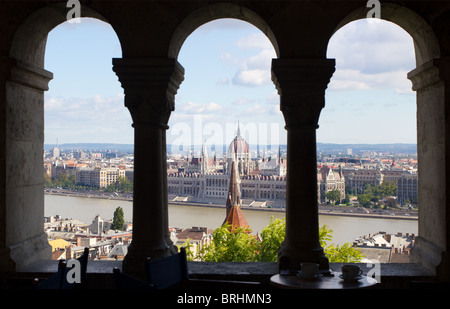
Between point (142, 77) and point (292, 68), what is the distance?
1039mm

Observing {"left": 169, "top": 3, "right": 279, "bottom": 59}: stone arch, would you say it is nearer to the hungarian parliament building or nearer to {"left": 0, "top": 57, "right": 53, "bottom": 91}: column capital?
{"left": 0, "top": 57, "right": 53, "bottom": 91}: column capital

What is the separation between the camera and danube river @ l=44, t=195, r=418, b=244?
1191 inches

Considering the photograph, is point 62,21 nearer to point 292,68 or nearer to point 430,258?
point 292,68

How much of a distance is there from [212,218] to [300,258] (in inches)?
1437

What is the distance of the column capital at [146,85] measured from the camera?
341 cm

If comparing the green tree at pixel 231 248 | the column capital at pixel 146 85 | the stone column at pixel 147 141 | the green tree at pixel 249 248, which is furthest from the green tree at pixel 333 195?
the column capital at pixel 146 85

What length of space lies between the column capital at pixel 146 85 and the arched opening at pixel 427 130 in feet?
4.22

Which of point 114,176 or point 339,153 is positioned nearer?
point 114,176

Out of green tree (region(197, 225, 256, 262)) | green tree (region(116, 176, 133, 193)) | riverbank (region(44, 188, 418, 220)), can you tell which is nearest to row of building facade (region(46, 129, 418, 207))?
green tree (region(116, 176, 133, 193))

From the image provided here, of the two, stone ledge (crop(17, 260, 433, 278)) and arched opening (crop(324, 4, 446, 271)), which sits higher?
arched opening (crop(324, 4, 446, 271))
